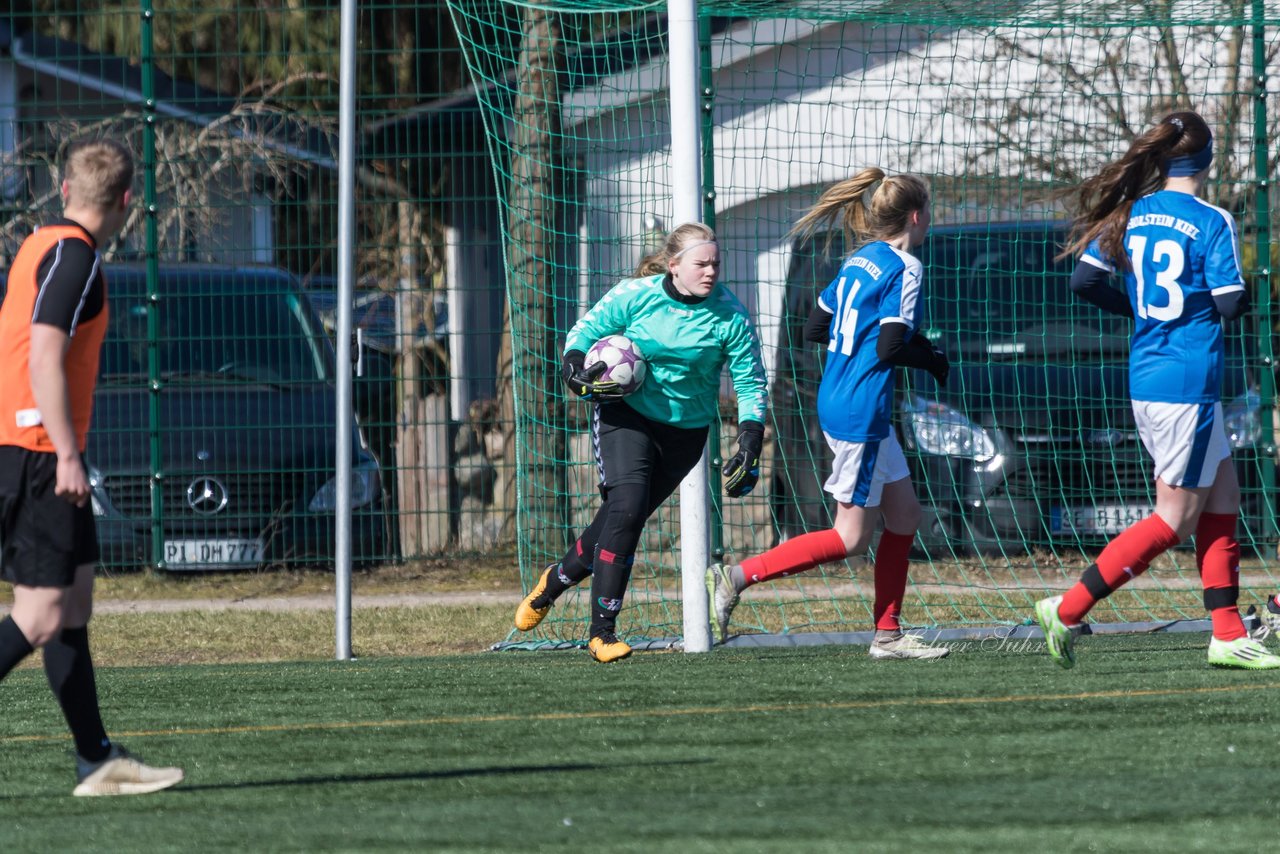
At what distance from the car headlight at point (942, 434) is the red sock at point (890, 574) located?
2653mm

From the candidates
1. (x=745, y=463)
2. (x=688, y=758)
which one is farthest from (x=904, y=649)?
(x=688, y=758)

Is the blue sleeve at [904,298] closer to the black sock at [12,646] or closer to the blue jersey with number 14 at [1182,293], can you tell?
the blue jersey with number 14 at [1182,293]

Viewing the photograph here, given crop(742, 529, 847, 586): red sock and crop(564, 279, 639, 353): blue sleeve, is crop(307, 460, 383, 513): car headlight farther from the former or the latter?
crop(742, 529, 847, 586): red sock

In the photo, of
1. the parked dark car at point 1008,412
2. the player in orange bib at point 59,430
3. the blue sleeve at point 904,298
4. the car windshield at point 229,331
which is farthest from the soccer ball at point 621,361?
the car windshield at point 229,331

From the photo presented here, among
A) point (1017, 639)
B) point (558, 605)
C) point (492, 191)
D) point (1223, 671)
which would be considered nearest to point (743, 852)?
point (1223, 671)

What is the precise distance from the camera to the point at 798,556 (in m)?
6.74

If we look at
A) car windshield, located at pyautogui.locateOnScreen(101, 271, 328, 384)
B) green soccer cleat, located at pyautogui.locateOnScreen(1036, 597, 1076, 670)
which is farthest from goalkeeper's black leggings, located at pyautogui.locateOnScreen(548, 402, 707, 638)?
car windshield, located at pyautogui.locateOnScreen(101, 271, 328, 384)

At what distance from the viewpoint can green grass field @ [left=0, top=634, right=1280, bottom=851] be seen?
151 inches

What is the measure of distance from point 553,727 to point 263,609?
4383mm

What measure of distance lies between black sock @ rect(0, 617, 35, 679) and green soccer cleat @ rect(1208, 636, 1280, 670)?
3916 millimetres

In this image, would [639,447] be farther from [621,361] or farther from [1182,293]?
[1182,293]

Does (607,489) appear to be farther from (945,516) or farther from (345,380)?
(945,516)

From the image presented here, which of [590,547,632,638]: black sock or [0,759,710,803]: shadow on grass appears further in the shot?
[590,547,632,638]: black sock

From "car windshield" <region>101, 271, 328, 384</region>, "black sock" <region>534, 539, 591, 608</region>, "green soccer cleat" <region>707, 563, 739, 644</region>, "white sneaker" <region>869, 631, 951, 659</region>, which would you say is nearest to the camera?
"white sneaker" <region>869, 631, 951, 659</region>
